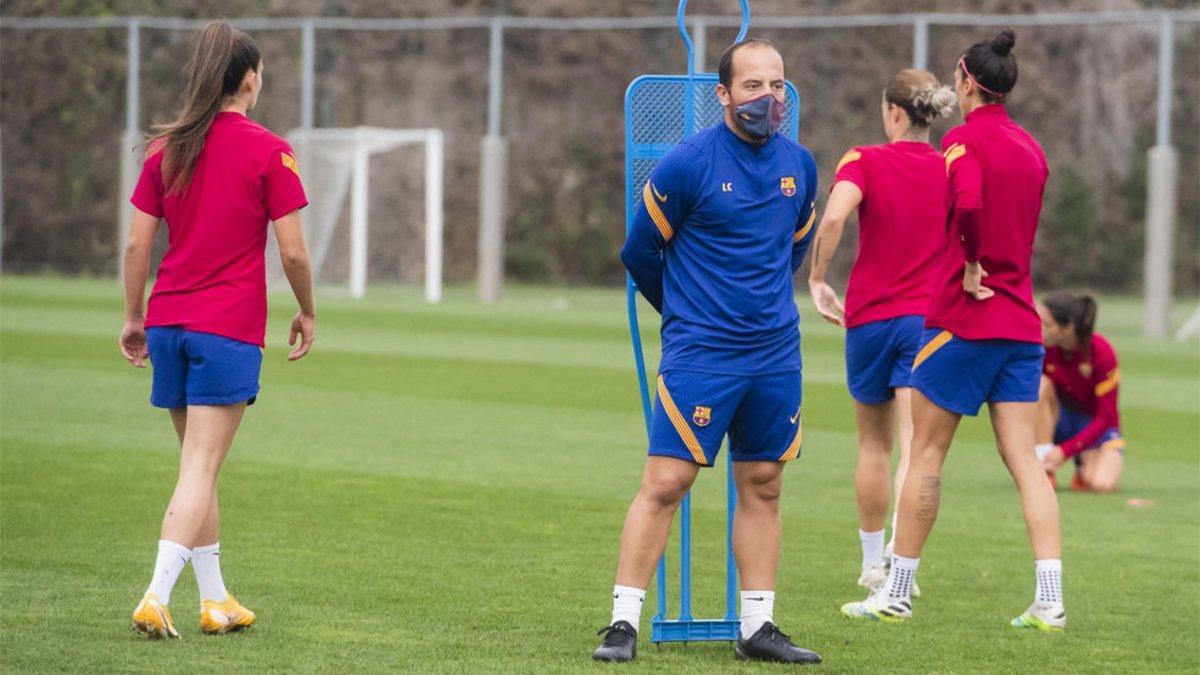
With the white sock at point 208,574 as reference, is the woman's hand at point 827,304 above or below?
above

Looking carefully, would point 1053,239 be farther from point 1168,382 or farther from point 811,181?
point 811,181

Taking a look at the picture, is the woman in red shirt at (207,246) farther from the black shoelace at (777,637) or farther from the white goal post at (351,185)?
the white goal post at (351,185)

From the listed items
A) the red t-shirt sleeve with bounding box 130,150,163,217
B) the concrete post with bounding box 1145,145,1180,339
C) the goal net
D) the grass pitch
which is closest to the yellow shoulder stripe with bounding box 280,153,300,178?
the red t-shirt sleeve with bounding box 130,150,163,217

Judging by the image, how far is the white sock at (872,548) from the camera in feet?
26.5

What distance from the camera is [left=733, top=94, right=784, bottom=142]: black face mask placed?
6.10m

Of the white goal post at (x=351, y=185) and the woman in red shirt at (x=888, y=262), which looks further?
the white goal post at (x=351, y=185)

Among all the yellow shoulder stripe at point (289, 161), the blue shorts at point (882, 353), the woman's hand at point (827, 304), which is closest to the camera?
the yellow shoulder stripe at point (289, 161)

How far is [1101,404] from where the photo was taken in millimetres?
11891

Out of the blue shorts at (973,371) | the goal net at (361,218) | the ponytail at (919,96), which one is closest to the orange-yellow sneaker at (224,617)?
the blue shorts at (973,371)

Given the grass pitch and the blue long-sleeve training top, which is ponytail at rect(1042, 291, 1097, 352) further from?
the blue long-sleeve training top

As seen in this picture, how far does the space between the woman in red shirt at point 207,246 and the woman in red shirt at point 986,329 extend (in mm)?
2386

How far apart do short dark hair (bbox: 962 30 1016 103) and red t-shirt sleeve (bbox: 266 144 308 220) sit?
8.25 ft

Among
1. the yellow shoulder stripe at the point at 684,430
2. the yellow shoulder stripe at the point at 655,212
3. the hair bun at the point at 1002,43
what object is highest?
the hair bun at the point at 1002,43

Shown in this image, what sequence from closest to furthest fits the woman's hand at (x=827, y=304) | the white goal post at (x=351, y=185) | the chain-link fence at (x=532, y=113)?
the woman's hand at (x=827, y=304) → the white goal post at (x=351, y=185) → the chain-link fence at (x=532, y=113)
